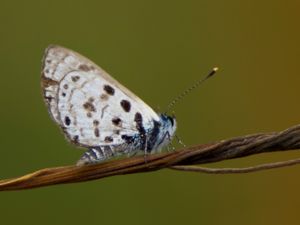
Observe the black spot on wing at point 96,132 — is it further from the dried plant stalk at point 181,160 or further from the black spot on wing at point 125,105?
the dried plant stalk at point 181,160

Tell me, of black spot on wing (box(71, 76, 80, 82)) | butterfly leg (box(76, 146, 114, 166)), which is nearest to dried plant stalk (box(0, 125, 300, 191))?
butterfly leg (box(76, 146, 114, 166))

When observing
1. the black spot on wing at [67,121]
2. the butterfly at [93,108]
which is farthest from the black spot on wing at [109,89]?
the black spot on wing at [67,121]

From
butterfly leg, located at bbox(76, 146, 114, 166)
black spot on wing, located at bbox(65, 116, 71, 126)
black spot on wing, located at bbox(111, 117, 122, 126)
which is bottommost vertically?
butterfly leg, located at bbox(76, 146, 114, 166)

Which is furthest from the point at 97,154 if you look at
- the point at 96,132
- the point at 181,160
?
the point at 181,160

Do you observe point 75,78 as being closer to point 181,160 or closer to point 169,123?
point 169,123

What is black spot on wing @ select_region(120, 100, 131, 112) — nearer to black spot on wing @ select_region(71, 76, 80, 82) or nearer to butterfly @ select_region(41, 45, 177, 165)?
butterfly @ select_region(41, 45, 177, 165)

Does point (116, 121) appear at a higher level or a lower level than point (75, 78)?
lower

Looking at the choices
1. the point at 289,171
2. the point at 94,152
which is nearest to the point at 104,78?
the point at 94,152

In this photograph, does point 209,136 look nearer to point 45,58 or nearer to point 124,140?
point 124,140
